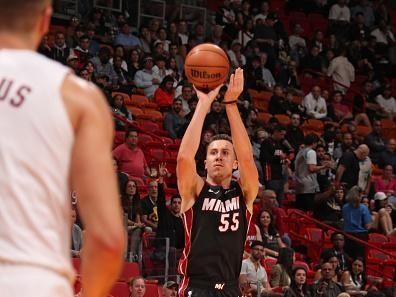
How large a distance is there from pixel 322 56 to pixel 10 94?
61.0ft

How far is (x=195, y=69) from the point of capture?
305 inches

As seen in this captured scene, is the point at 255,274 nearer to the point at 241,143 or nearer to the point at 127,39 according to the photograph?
the point at 241,143

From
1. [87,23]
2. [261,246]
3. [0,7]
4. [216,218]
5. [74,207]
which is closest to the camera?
[0,7]

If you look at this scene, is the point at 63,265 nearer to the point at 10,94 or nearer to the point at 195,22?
the point at 10,94

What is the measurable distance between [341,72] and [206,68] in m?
13.6

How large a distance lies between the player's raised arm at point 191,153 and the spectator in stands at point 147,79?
31.6ft

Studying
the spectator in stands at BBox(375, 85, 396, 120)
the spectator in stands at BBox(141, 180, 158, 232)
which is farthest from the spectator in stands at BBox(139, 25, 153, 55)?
the spectator in stands at BBox(141, 180, 158, 232)

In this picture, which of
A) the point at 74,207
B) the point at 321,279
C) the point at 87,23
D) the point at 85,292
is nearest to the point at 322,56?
the point at 87,23

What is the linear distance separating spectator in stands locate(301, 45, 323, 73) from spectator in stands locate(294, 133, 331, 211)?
192 inches

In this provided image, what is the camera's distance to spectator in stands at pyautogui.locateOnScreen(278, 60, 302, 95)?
19.4 meters

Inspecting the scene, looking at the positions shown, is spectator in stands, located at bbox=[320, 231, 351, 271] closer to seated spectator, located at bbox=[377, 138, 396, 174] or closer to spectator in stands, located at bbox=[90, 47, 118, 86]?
seated spectator, located at bbox=[377, 138, 396, 174]

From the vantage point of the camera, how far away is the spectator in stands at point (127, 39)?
1722 cm

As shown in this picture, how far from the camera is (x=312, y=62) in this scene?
20.6 metres

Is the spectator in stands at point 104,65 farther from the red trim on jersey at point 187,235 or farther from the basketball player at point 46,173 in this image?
the basketball player at point 46,173
